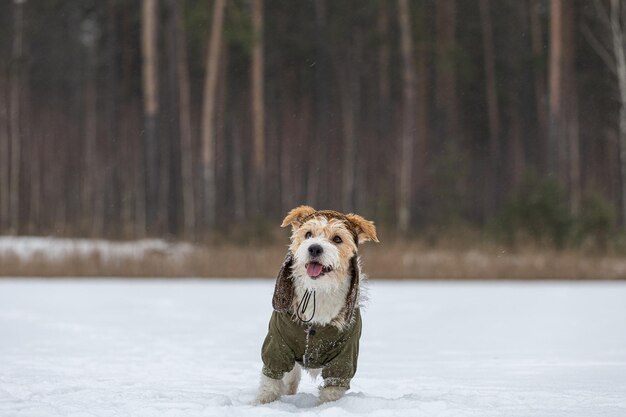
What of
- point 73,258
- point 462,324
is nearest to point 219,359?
point 462,324

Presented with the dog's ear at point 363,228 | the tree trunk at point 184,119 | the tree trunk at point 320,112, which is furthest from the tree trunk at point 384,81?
the dog's ear at point 363,228

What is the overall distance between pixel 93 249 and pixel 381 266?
17.5 ft

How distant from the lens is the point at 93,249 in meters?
14.9

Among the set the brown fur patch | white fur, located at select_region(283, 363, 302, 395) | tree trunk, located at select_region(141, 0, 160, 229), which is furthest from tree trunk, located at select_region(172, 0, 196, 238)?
the brown fur patch

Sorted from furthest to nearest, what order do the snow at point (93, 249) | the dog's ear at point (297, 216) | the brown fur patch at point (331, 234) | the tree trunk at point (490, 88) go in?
the tree trunk at point (490, 88)
the snow at point (93, 249)
the dog's ear at point (297, 216)
the brown fur patch at point (331, 234)

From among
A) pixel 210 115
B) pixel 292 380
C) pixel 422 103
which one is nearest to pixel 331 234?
pixel 292 380

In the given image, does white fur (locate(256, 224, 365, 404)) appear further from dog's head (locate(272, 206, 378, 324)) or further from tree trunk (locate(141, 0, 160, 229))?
tree trunk (locate(141, 0, 160, 229))

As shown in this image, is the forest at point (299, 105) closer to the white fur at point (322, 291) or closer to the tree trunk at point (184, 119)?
the tree trunk at point (184, 119)

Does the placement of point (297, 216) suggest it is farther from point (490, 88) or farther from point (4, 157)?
point (490, 88)

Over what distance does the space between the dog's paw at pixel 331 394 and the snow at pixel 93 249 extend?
10085 mm

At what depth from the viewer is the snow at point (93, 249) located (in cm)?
1458

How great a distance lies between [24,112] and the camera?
1181 inches

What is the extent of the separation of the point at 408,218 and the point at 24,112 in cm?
1677

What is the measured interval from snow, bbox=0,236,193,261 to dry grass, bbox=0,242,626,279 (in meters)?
0.12
